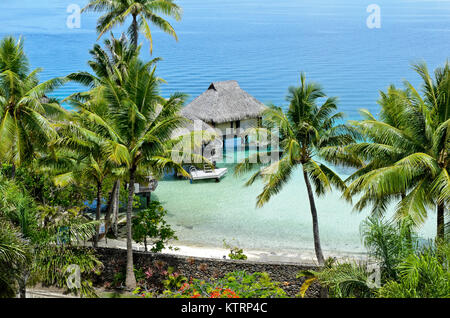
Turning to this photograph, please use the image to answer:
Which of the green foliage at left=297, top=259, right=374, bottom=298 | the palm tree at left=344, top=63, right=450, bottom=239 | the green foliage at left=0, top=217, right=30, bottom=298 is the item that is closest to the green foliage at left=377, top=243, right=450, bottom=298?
Result: the green foliage at left=297, top=259, right=374, bottom=298

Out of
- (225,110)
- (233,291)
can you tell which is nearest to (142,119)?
(233,291)

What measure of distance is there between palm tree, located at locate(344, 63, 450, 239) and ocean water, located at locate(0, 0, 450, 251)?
2176mm

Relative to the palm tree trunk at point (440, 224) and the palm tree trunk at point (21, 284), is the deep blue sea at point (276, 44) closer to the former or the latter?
the palm tree trunk at point (440, 224)

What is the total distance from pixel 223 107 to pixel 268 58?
36939 mm

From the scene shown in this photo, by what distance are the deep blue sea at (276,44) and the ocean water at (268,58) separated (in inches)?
6.4

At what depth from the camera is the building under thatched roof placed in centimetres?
2633

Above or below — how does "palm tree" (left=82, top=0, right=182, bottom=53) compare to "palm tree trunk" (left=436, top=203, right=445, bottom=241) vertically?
above

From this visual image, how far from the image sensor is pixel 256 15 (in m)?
91.1

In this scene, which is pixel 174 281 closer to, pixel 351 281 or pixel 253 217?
pixel 351 281

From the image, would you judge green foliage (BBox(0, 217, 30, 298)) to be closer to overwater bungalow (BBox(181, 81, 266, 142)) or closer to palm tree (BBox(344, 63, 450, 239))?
palm tree (BBox(344, 63, 450, 239))

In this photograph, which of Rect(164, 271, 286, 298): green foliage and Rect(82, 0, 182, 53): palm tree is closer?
Rect(164, 271, 286, 298): green foliage

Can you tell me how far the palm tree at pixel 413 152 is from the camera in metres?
10.6

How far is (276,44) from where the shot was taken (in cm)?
6762

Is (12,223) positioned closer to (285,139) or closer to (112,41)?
(285,139)
